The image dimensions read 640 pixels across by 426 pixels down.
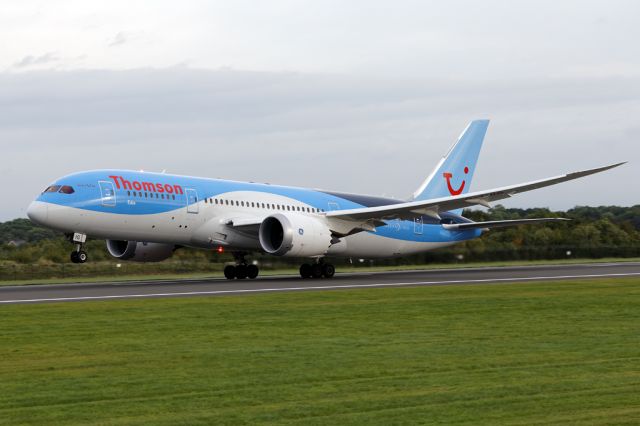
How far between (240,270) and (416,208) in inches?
301

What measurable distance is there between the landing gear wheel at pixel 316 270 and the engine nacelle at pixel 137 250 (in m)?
6.04

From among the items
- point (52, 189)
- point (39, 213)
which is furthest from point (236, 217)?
point (39, 213)

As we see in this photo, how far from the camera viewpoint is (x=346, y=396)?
11.4 m

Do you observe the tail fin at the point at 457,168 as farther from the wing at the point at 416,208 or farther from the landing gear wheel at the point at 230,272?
the landing gear wheel at the point at 230,272

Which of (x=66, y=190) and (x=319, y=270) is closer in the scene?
(x=66, y=190)

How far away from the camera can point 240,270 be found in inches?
1571

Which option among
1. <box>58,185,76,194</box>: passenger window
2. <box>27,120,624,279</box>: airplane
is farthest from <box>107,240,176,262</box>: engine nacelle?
<box>58,185,76,194</box>: passenger window

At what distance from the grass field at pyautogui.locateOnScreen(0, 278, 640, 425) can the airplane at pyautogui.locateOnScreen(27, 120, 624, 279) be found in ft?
36.3

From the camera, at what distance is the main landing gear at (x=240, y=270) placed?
3984 cm

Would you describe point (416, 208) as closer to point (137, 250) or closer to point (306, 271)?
point (306, 271)

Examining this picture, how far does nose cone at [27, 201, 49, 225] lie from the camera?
33.8 meters

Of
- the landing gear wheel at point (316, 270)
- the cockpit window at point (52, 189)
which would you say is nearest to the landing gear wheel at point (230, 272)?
the landing gear wheel at point (316, 270)

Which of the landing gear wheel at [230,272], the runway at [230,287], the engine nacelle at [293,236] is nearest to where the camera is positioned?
the runway at [230,287]

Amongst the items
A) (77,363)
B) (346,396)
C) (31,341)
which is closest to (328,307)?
(31,341)
